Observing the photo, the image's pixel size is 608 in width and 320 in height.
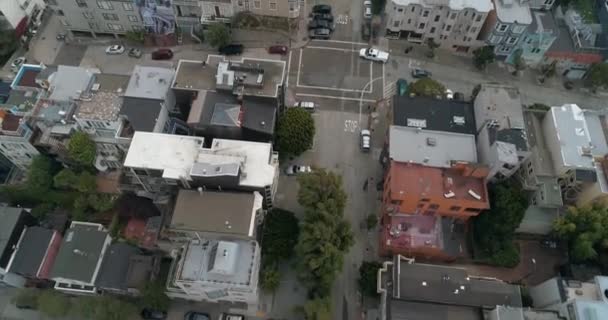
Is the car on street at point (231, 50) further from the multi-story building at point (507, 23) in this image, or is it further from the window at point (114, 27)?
the multi-story building at point (507, 23)

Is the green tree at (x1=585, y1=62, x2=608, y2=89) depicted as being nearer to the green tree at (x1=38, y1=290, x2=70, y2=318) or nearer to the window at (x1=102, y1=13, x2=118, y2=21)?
the window at (x1=102, y1=13, x2=118, y2=21)

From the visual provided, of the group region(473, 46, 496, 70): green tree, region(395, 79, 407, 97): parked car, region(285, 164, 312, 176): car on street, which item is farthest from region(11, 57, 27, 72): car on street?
region(473, 46, 496, 70): green tree

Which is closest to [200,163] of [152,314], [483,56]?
[152,314]

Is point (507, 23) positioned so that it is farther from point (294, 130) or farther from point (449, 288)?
point (449, 288)

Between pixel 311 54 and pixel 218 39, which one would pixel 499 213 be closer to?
pixel 311 54

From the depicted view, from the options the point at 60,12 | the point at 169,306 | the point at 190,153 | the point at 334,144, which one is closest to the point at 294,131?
the point at 334,144

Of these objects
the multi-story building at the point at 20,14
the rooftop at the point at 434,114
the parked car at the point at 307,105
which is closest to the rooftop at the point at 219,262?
the parked car at the point at 307,105
